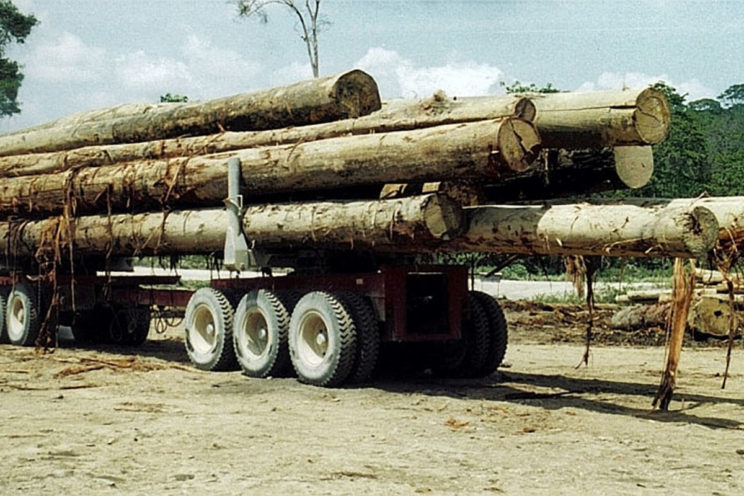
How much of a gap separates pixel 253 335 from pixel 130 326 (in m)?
5.23

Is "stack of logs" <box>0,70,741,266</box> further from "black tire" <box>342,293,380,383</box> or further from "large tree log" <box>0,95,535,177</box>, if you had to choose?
"black tire" <box>342,293,380,383</box>

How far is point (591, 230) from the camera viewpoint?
10.9 metres

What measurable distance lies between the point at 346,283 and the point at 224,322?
1.95 metres

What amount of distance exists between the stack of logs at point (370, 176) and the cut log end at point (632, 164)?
17 millimetres

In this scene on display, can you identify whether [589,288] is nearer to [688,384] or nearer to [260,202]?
[688,384]

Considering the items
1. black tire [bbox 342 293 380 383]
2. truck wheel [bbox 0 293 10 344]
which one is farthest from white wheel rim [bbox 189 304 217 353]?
truck wheel [bbox 0 293 10 344]

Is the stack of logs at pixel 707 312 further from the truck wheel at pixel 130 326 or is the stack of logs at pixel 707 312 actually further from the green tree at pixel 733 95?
the green tree at pixel 733 95

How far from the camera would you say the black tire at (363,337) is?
12.9m

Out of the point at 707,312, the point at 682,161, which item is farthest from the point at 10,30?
the point at 707,312

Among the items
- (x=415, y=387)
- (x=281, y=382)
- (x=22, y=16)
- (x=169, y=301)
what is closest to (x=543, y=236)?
(x=415, y=387)

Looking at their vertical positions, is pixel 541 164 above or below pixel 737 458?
above

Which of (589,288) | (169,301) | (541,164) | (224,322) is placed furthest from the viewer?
(169,301)

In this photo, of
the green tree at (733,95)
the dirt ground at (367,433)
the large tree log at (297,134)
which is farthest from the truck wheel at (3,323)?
the green tree at (733,95)

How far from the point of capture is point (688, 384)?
45.3 ft
